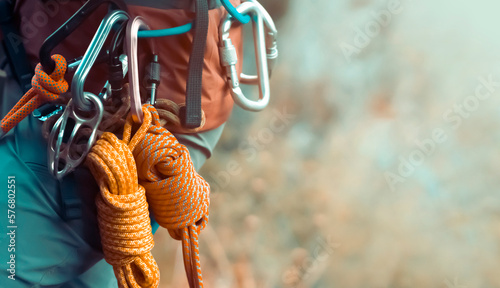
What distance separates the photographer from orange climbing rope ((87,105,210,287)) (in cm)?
59

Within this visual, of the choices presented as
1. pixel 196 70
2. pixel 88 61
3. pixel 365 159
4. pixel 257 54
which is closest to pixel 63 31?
pixel 88 61

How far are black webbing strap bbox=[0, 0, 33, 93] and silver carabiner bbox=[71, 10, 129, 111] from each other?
0.37ft

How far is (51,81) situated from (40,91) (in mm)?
19

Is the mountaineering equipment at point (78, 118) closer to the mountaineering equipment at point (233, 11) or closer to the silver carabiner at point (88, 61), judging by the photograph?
the silver carabiner at point (88, 61)

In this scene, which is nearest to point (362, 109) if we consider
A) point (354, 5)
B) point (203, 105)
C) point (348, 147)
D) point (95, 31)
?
point (348, 147)

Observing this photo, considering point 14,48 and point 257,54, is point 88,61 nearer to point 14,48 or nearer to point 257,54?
point 14,48

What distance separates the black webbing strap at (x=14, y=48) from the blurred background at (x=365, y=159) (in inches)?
22.5

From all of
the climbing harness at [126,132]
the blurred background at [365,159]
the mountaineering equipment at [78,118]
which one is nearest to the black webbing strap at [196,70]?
the climbing harness at [126,132]

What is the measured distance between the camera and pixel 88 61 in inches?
23.4

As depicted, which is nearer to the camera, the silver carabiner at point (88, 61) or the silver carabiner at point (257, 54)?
the silver carabiner at point (88, 61)

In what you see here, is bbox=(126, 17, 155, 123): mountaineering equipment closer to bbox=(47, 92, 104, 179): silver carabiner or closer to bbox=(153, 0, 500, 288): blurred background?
bbox=(47, 92, 104, 179): silver carabiner

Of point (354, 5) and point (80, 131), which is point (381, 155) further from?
point (80, 131)

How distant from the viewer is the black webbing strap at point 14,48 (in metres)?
0.66

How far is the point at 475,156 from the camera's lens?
1207mm
